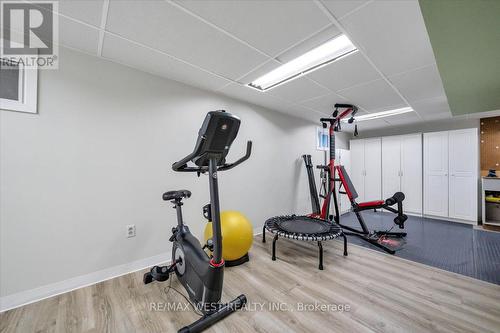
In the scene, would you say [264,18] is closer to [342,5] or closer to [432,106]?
[342,5]

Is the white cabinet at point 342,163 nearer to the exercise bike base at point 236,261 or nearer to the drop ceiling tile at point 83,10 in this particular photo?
the exercise bike base at point 236,261

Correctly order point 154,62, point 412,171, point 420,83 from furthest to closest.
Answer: point 412,171
point 420,83
point 154,62

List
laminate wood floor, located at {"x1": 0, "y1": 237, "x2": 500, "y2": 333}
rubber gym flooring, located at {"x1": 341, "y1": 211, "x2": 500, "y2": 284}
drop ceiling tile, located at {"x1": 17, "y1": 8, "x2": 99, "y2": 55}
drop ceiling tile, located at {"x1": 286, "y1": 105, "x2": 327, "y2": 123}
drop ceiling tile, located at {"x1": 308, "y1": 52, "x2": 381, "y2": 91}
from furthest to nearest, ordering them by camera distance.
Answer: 1. drop ceiling tile, located at {"x1": 286, "y1": 105, "x2": 327, "y2": 123}
2. rubber gym flooring, located at {"x1": 341, "y1": 211, "x2": 500, "y2": 284}
3. drop ceiling tile, located at {"x1": 308, "y1": 52, "x2": 381, "y2": 91}
4. drop ceiling tile, located at {"x1": 17, "y1": 8, "x2": 99, "y2": 55}
5. laminate wood floor, located at {"x1": 0, "y1": 237, "x2": 500, "y2": 333}

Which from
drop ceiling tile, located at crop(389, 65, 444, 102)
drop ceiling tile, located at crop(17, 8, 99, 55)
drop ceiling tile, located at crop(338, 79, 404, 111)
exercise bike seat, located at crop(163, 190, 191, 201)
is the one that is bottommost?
exercise bike seat, located at crop(163, 190, 191, 201)

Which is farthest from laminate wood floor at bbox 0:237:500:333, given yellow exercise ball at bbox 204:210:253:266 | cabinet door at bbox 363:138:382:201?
cabinet door at bbox 363:138:382:201

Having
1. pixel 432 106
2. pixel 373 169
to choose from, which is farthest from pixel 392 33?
pixel 373 169

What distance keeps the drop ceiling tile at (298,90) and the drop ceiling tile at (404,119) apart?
2.45 m

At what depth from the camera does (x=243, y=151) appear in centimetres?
320

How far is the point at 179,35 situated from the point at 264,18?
73 cm

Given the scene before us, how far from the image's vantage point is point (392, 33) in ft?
5.12

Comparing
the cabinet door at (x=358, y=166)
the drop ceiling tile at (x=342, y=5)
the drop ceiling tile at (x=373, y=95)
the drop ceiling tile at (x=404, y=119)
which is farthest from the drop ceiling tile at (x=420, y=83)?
the cabinet door at (x=358, y=166)

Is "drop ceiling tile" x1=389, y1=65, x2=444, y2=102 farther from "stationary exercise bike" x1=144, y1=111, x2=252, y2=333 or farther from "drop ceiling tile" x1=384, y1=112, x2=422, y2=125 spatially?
"stationary exercise bike" x1=144, y1=111, x2=252, y2=333

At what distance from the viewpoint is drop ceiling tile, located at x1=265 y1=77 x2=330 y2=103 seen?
100 inches

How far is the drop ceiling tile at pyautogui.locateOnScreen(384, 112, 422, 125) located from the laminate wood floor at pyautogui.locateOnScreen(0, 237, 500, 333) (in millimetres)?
3164
